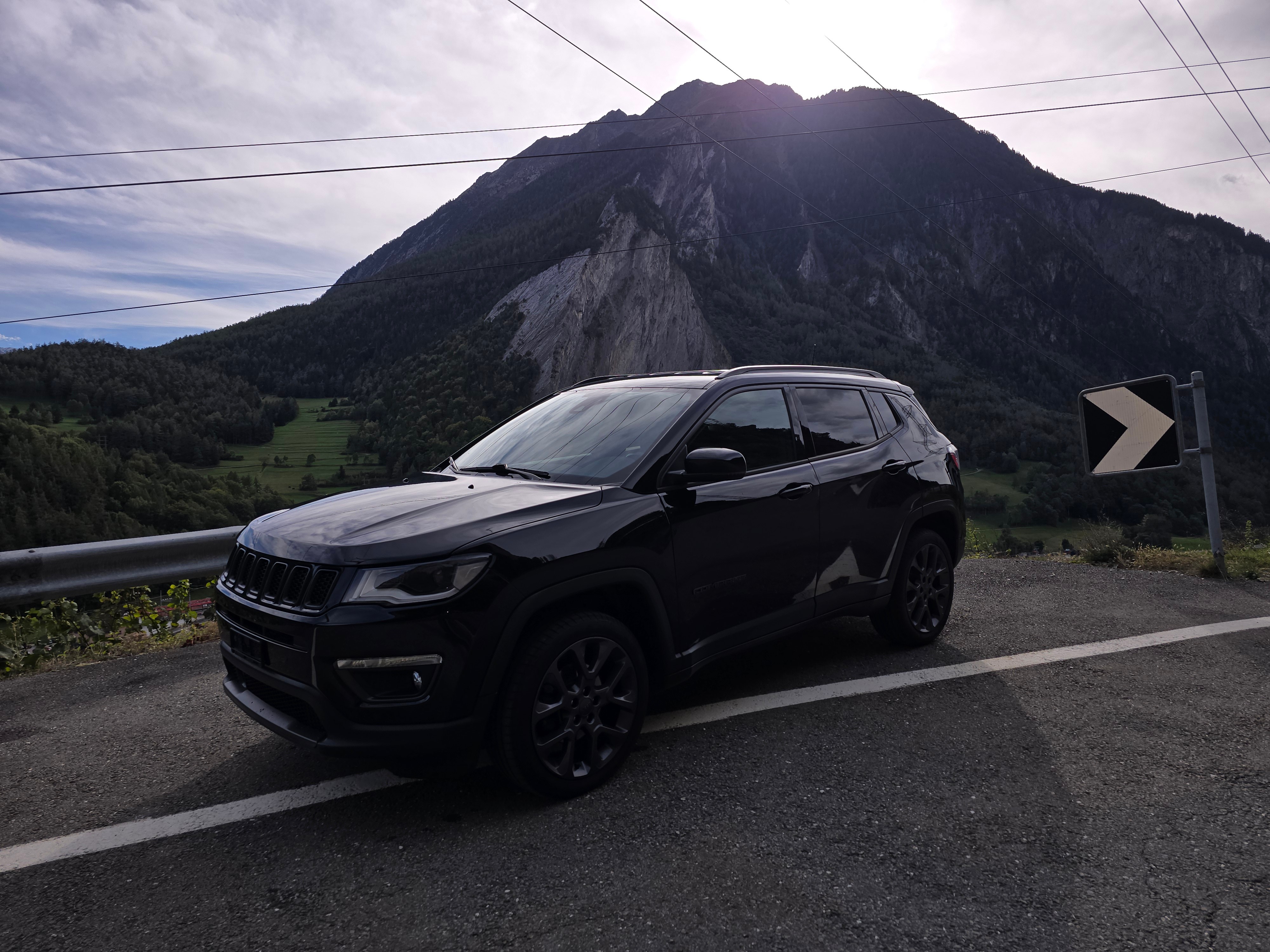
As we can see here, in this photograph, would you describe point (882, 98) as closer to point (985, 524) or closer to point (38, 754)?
point (985, 524)

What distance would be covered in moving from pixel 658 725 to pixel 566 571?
3.94 ft

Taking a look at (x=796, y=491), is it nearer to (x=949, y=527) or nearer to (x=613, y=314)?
(x=949, y=527)

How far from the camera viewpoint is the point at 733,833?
8.95 feet

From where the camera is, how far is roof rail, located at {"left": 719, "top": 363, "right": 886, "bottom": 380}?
4.06 meters

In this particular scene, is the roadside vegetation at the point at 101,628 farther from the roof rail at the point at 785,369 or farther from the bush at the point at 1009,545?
the bush at the point at 1009,545

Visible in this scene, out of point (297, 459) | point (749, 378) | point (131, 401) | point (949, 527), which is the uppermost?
point (131, 401)

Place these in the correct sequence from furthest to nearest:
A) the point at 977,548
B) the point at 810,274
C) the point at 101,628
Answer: the point at 810,274 → the point at 977,548 → the point at 101,628

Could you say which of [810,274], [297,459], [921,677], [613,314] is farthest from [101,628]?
[810,274]

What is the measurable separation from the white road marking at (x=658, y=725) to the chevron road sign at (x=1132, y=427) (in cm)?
187

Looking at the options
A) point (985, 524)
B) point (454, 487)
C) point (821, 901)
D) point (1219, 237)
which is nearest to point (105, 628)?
point (454, 487)

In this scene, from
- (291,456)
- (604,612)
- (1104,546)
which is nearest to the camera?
(604,612)

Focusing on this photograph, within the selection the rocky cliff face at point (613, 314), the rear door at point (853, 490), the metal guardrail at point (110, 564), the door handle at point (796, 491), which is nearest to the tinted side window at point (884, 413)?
the rear door at point (853, 490)

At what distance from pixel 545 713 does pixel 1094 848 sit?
76.9 inches

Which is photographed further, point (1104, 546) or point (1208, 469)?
point (1104, 546)
